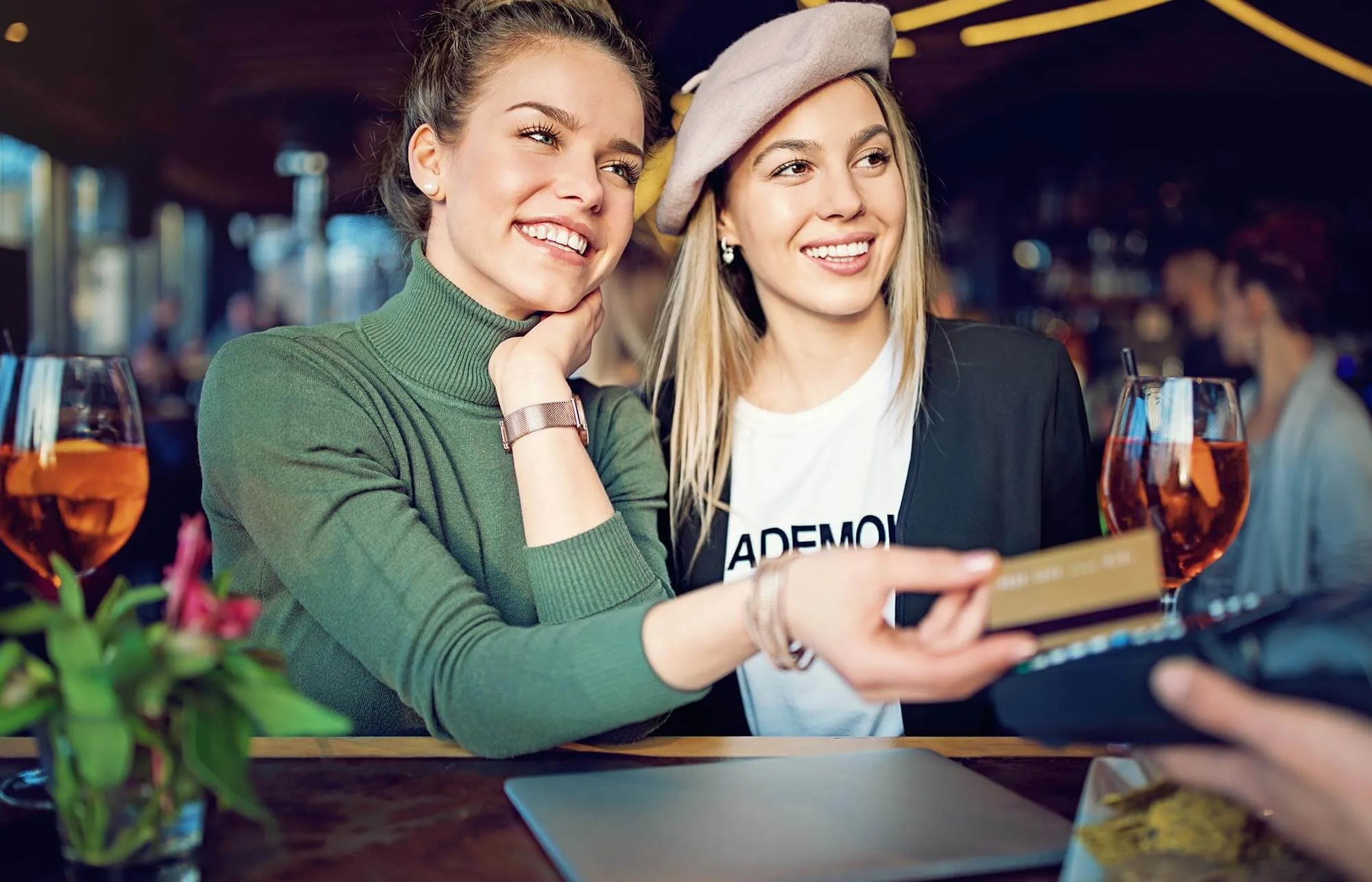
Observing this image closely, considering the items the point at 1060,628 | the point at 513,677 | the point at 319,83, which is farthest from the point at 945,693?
the point at 319,83

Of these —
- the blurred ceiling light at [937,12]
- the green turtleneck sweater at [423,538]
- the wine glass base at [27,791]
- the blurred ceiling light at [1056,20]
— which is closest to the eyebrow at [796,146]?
the green turtleneck sweater at [423,538]

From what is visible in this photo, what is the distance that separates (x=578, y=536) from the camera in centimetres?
131

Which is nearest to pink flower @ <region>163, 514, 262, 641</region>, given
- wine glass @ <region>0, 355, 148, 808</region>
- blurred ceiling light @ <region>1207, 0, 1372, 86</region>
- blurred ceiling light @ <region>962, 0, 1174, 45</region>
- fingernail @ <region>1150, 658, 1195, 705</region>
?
wine glass @ <region>0, 355, 148, 808</region>

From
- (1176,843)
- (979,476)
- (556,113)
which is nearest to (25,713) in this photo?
(1176,843)

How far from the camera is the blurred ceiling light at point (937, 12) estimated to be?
4.44 m

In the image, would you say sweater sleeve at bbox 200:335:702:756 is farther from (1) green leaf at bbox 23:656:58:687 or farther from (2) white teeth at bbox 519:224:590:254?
(1) green leaf at bbox 23:656:58:687

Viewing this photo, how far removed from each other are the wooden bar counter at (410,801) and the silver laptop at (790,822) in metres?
0.03

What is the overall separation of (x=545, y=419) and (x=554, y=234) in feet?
0.82

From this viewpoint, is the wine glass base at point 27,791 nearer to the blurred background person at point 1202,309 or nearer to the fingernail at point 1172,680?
the fingernail at point 1172,680

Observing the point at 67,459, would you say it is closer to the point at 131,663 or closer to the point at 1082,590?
the point at 131,663

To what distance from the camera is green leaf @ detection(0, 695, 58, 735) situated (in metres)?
0.70

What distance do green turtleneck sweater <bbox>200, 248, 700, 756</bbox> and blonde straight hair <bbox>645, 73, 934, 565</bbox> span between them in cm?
17

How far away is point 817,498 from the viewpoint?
5.82 feet

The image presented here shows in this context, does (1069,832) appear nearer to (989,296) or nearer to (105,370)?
(105,370)
